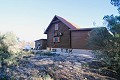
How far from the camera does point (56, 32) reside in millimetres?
36938

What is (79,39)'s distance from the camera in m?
31.3

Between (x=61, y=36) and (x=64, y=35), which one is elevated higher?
(x=64, y=35)

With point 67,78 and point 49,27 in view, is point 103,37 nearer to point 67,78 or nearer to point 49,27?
point 67,78

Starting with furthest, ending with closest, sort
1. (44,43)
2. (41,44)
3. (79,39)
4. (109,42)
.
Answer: (44,43) < (41,44) < (79,39) < (109,42)

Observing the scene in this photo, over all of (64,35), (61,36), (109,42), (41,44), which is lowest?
(109,42)

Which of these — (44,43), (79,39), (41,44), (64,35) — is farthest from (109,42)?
(44,43)

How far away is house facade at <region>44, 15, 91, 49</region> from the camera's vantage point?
30.9 m

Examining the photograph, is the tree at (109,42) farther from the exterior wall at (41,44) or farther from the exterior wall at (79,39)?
the exterior wall at (41,44)

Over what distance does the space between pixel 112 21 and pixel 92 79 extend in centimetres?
585

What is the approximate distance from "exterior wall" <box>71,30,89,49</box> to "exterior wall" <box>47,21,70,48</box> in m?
1.38

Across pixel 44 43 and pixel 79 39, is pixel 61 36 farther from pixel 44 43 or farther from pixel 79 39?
pixel 44 43

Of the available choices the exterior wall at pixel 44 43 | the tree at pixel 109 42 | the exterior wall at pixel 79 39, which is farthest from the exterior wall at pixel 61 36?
the tree at pixel 109 42

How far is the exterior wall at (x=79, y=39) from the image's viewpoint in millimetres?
30422

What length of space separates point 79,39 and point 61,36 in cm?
516
